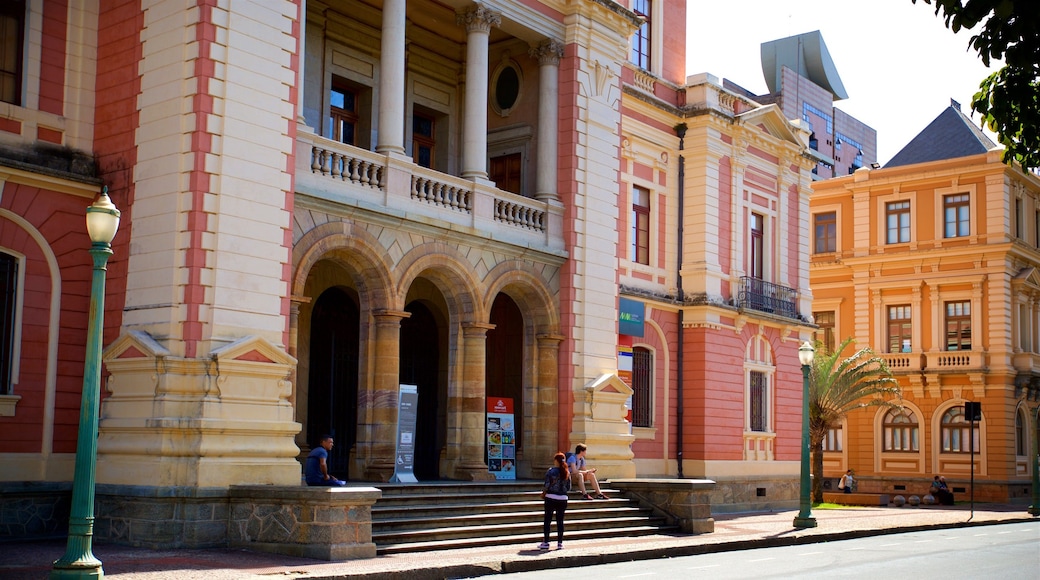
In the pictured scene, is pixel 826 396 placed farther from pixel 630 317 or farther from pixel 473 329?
pixel 473 329

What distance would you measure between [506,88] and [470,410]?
26.1 ft

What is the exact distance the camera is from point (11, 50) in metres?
17.4

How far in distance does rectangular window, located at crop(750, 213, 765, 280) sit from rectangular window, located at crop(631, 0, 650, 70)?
5.85 meters

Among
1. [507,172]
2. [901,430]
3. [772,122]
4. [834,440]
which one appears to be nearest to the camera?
[507,172]

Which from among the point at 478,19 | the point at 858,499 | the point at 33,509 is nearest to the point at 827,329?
the point at 858,499

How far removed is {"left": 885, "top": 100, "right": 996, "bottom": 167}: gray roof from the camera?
48.3m

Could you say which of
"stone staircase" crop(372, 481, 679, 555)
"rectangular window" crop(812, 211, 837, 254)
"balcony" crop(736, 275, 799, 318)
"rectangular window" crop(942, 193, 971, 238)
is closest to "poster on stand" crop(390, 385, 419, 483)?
"stone staircase" crop(372, 481, 679, 555)

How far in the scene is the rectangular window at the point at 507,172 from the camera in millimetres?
25969

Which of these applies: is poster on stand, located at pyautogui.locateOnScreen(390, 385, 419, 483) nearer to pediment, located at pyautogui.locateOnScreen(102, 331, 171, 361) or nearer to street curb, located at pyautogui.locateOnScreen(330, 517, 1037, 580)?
street curb, located at pyautogui.locateOnScreen(330, 517, 1037, 580)

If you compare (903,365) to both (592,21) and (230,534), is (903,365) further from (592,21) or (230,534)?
(230,534)

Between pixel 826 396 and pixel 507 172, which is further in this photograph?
pixel 826 396

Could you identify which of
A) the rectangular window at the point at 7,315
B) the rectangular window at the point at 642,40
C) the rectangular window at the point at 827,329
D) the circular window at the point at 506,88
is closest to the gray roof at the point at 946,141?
the rectangular window at the point at 827,329

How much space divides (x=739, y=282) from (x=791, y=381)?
14.3 ft

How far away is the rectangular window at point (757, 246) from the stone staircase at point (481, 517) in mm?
13101
